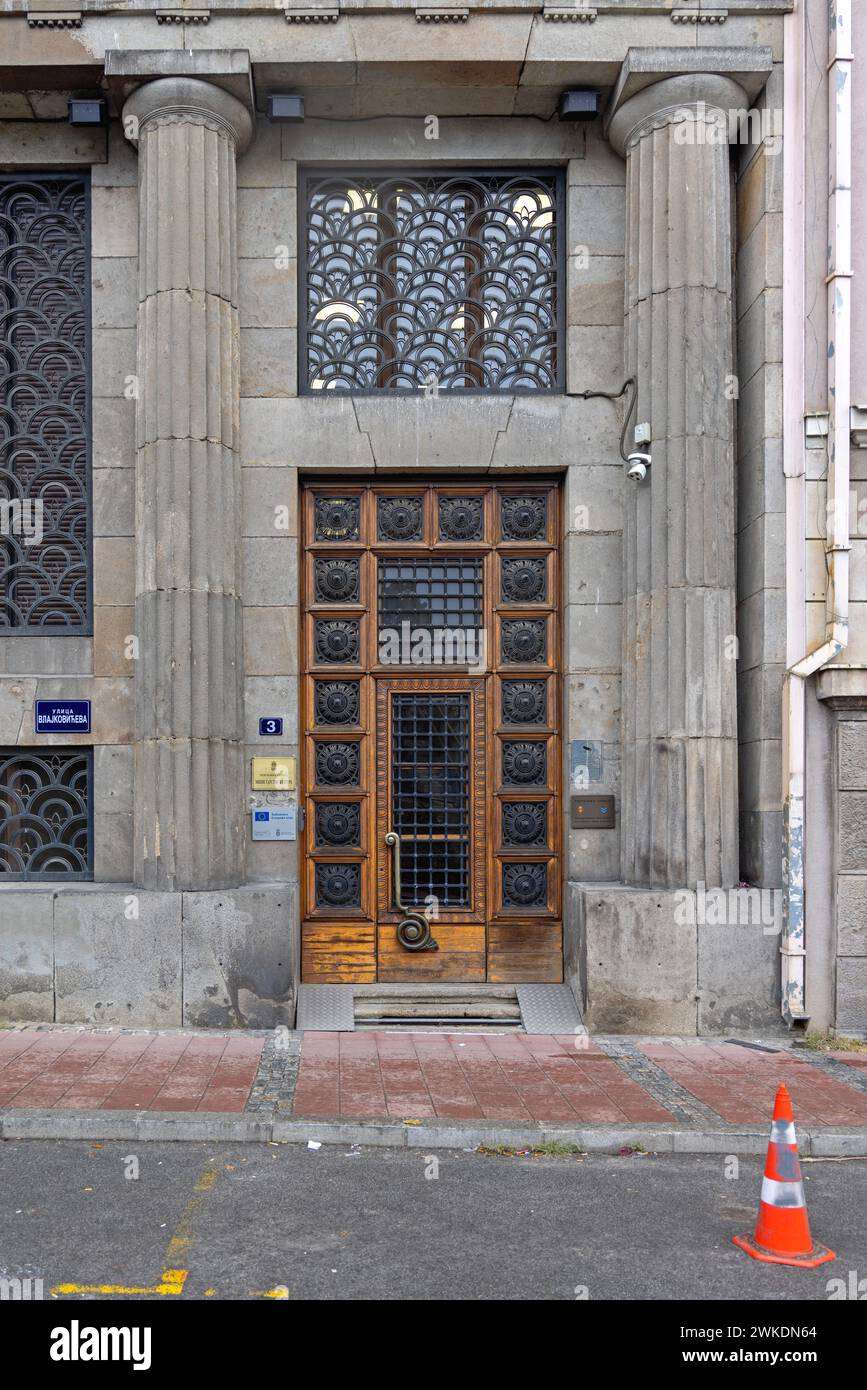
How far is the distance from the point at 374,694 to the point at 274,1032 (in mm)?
3095

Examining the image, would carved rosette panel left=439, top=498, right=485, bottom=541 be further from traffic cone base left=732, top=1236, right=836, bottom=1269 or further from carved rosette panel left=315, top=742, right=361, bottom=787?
traffic cone base left=732, top=1236, right=836, bottom=1269

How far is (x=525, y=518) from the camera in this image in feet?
35.6

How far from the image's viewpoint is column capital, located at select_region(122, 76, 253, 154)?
394 inches

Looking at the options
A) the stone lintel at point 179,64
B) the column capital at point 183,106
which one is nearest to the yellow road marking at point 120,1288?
the column capital at point 183,106

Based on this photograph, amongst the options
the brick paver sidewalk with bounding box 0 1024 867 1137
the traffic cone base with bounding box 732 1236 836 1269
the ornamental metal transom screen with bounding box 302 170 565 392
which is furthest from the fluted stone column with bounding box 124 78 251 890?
the traffic cone base with bounding box 732 1236 836 1269

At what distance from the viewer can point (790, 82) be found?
10.1 metres

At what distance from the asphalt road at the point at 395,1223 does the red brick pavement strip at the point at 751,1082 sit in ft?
2.13

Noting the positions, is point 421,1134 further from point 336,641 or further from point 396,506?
point 396,506

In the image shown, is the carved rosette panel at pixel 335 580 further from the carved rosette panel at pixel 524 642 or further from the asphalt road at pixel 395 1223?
the asphalt road at pixel 395 1223

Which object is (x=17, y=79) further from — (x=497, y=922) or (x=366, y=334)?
(x=497, y=922)

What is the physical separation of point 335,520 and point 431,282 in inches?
94.5

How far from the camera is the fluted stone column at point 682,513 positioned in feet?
32.4

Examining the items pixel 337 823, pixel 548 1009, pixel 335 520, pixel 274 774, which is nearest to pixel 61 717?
pixel 274 774
